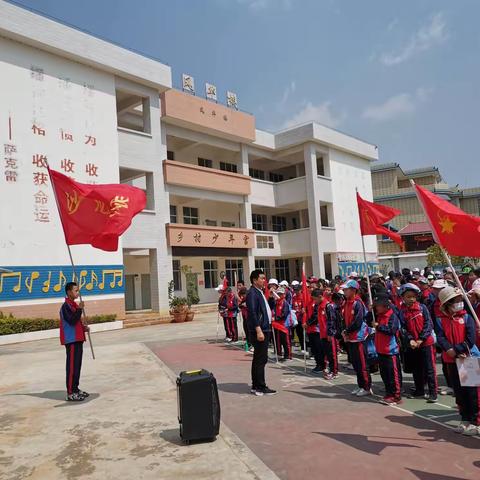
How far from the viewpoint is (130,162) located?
22.5m

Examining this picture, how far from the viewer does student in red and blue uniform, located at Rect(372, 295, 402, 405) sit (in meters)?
6.34

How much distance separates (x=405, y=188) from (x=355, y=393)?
142 feet

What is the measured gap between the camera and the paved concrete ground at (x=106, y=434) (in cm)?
436

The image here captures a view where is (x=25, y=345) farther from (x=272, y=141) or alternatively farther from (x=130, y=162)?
(x=272, y=141)

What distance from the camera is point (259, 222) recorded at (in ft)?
111

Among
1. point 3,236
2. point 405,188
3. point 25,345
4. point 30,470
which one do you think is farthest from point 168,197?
point 405,188

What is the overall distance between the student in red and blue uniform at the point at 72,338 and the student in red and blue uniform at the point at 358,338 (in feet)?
13.3

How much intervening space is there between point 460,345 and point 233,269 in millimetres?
26980

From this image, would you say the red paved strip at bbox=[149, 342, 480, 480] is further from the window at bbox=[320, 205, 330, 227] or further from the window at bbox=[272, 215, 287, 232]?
the window at bbox=[272, 215, 287, 232]

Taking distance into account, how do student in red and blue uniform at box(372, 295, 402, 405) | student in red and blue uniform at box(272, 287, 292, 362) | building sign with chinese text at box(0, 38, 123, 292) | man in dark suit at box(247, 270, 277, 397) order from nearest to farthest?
student in red and blue uniform at box(372, 295, 402, 405), man in dark suit at box(247, 270, 277, 397), student in red and blue uniform at box(272, 287, 292, 362), building sign with chinese text at box(0, 38, 123, 292)

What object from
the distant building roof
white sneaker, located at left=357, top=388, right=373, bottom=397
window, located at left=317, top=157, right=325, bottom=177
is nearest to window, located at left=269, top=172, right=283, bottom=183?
window, located at left=317, top=157, right=325, bottom=177

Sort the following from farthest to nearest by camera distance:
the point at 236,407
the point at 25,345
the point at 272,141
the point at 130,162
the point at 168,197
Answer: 1. the point at 272,141
2. the point at 168,197
3. the point at 130,162
4. the point at 25,345
5. the point at 236,407

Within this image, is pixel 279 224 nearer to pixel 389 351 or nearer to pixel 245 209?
pixel 245 209

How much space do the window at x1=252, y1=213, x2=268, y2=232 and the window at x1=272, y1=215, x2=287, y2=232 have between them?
3.09 feet
